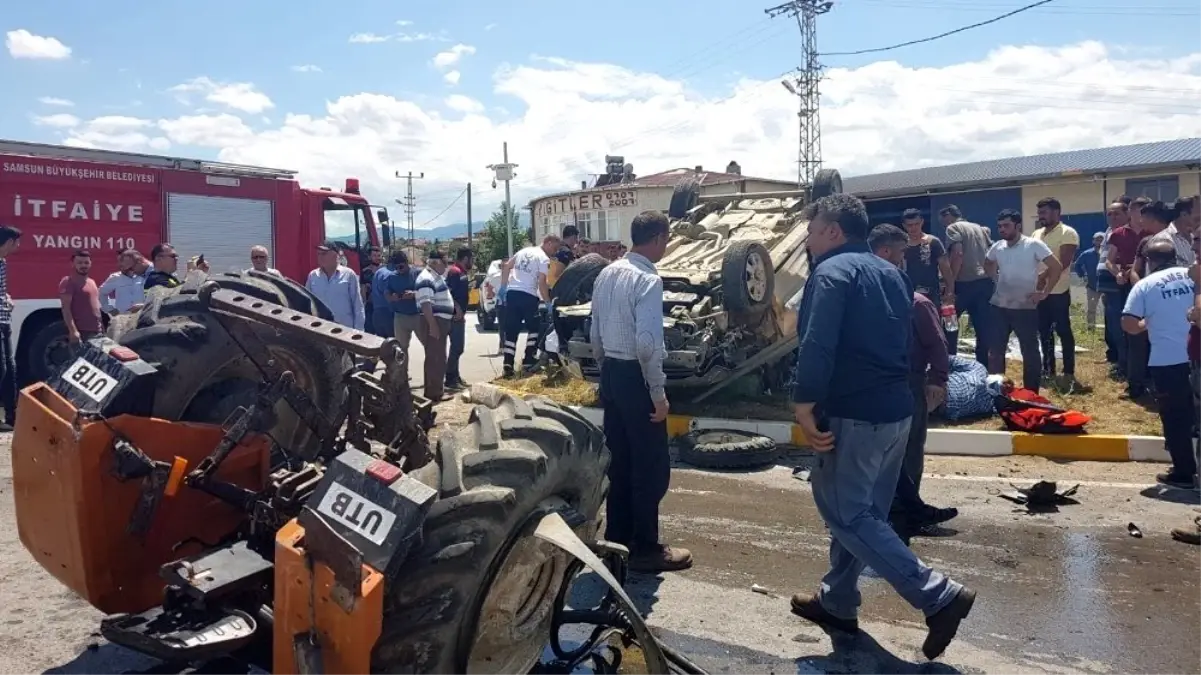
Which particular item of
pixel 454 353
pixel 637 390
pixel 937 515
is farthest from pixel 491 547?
pixel 454 353

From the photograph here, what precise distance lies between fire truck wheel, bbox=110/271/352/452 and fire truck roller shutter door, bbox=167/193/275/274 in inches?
408

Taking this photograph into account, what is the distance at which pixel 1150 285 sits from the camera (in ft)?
22.2

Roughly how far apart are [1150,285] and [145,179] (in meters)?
12.2

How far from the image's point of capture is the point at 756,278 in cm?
884

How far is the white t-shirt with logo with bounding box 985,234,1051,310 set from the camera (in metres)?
9.08

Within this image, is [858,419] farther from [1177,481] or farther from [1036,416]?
[1036,416]

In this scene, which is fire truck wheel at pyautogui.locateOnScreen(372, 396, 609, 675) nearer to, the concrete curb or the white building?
the concrete curb

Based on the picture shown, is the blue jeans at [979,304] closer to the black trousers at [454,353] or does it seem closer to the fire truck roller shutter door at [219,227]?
the black trousers at [454,353]

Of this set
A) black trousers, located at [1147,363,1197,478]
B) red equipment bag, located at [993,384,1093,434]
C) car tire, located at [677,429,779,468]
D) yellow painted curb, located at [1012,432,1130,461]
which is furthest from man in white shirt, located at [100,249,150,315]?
black trousers, located at [1147,363,1197,478]

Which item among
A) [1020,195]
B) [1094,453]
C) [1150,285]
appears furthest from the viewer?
[1020,195]

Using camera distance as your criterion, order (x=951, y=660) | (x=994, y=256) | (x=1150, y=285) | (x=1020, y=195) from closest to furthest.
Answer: (x=951, y=660), (x=1150, y=285), (x=994, y=256), (x=1020, y=195)

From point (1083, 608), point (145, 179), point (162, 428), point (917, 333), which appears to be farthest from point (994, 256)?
point (145, 179)

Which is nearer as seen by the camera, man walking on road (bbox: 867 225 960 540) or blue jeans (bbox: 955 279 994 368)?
man walking on road (bbox: 867 225 960 540)

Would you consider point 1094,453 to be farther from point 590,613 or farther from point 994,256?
point 590,613
